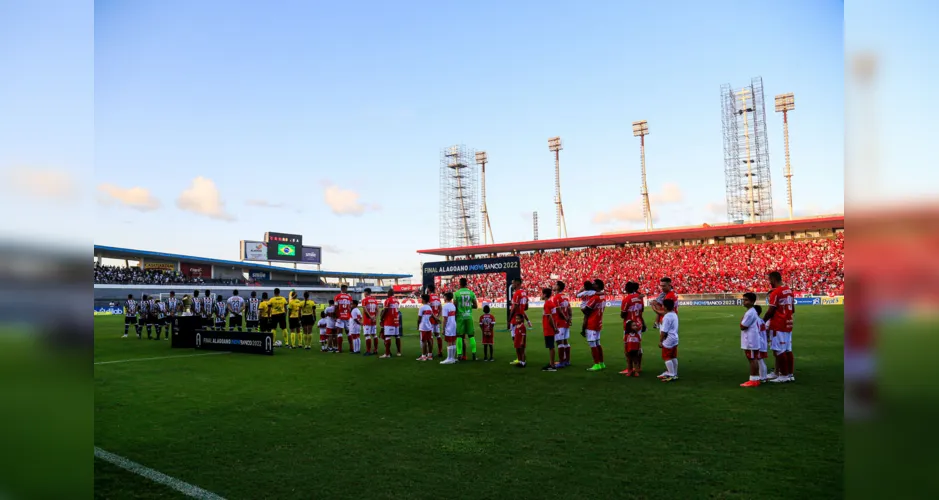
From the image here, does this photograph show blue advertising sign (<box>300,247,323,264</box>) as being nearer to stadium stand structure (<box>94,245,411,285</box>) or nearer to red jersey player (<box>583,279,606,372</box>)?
stadium stand structure (<box>94,245,411,285</box>)

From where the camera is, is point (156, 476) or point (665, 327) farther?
point (665, 327)

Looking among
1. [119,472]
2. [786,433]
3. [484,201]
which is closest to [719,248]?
[484,201]

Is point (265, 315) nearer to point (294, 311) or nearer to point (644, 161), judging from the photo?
point (294, 311)

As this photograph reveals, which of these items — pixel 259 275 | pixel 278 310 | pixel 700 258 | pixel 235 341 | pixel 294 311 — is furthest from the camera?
pixel 259 275

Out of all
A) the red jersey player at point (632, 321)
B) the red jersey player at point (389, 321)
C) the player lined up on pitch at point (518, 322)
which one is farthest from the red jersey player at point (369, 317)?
the red jersey player at point (632, 321)

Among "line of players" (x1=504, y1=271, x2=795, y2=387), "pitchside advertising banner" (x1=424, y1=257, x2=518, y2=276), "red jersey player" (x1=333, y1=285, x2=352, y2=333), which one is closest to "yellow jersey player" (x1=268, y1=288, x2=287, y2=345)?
"red jersey player" (x1=333, y1=285, x2=352, y2=333)

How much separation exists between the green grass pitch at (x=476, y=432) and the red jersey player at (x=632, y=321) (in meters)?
0.47

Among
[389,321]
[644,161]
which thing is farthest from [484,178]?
[389,321]

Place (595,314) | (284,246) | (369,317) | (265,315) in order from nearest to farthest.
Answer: (595,314) < (369,317) < (265,315) < (284,246)

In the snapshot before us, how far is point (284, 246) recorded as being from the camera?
79.8 metres

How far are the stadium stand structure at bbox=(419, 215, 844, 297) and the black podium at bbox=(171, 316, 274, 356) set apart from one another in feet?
130

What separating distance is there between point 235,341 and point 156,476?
12456mm

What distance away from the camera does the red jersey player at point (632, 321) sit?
10781 mm
